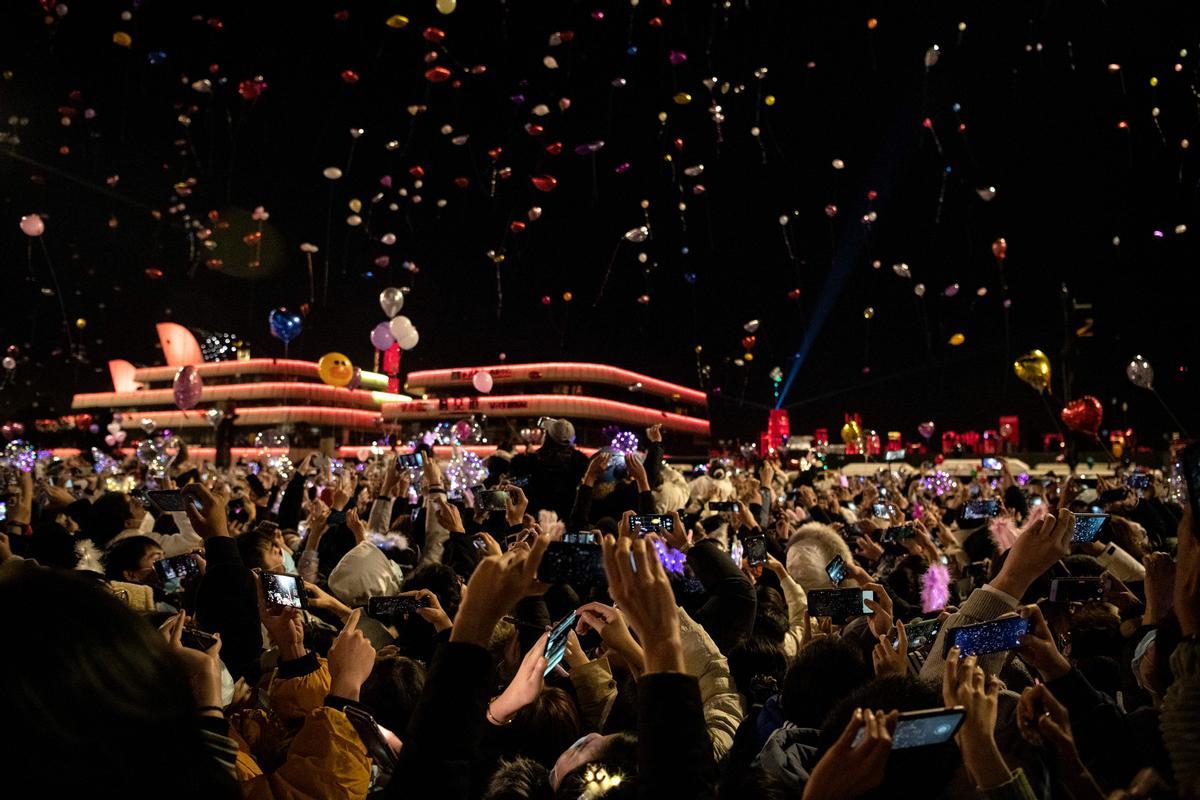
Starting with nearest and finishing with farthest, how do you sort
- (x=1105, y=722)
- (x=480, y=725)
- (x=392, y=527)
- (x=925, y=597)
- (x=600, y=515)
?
(x=480, y=725) < (x=1105, y=722) < (x=925, y=597) < (x=600, y=515) < (x=392, y=527)

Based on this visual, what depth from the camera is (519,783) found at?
6.40 feet

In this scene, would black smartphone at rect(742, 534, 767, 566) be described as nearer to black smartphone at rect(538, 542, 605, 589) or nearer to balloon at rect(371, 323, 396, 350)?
black smartphone at rect(538, 542, 605, 589)

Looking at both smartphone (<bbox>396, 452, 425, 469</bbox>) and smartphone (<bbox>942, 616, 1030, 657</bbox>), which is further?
smartphone (<bbox>396, 452, 425, 469</bbox>)

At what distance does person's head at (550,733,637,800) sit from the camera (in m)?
1.74

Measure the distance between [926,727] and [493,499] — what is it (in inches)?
179

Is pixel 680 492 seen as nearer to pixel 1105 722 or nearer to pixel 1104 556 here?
pixel 1104 556

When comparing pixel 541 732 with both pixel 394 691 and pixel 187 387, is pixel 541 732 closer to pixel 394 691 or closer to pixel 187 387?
pixel 394 691

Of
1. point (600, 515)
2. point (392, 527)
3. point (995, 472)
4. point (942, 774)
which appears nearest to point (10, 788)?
point (942, 774)

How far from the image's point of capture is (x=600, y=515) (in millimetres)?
6164

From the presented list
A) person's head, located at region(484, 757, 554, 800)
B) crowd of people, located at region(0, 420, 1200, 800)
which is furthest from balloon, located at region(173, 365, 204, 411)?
person's head, located at region(484, 757, 554, 800)

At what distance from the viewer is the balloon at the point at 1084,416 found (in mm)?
16312

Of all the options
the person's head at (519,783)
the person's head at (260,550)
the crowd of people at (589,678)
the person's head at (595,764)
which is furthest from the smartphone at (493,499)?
the person's head at (595,764)

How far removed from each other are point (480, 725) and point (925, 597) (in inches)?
156

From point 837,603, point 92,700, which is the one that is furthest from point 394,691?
point 92,700
